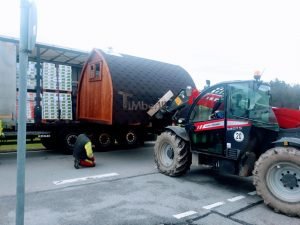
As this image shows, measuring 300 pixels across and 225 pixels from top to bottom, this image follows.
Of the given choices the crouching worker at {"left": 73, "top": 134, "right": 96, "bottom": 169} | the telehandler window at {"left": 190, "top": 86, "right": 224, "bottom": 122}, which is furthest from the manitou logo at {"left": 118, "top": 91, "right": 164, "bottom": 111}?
the telehandler window at {"left": 190, "top": 86, "right": 224, "bottom": 122}

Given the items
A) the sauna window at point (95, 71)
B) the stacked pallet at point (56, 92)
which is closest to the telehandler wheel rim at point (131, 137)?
the stacked pallet at point (56, 92)

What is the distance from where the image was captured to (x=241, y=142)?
607 cm

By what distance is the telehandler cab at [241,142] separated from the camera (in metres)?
5.15

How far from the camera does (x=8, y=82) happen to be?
8633mm

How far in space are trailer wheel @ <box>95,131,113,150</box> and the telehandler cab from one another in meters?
3.78

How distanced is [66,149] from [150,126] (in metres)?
3.05

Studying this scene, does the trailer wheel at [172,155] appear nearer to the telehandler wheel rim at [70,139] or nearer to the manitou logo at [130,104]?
the manitou logo at [130,104]

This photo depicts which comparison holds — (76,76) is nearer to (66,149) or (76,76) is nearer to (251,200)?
(66,149)

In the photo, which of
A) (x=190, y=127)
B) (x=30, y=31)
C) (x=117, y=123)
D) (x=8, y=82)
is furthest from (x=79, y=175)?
(x=30, y=31)

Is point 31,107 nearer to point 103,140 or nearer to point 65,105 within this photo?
point 65,105

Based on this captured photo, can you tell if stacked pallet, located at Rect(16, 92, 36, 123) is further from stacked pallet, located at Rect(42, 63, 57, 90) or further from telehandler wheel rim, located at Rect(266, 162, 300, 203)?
telehandler wheel rim, located at Rect(266, 162, 300, 203)

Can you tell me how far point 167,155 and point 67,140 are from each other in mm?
4217

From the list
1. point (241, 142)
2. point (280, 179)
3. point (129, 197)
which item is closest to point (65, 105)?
point (129, 197)

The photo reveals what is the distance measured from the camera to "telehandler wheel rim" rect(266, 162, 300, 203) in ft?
16.6
